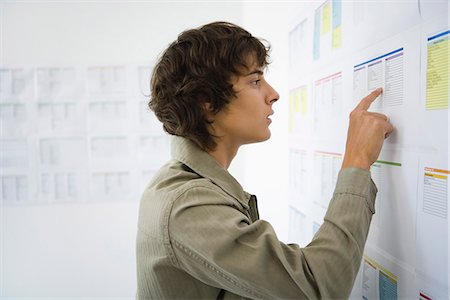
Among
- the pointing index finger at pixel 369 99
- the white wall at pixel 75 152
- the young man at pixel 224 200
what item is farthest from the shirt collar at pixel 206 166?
the white wall at pixel 75 152

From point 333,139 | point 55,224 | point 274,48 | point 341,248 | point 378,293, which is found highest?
point 274,48

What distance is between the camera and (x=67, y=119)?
214 cm

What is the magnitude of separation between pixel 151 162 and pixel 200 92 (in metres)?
1.44

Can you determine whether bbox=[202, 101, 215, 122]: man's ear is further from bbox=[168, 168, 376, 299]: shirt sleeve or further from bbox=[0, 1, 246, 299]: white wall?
bbox=[0, 1, 246, 299]: white wall

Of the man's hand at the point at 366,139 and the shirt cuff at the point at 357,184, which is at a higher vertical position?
the man's hand at the point at 366,139

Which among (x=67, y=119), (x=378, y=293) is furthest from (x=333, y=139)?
(x=67, y=119)

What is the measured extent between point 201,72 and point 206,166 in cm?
20

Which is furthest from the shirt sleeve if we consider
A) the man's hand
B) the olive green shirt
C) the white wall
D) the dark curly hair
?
the white wall

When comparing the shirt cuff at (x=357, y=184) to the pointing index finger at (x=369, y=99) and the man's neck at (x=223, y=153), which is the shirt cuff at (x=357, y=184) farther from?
the man's neck at (x=223, y=153)

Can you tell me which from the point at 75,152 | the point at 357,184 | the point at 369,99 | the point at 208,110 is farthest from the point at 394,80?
the point at 75,152

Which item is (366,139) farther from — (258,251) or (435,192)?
(258,251)

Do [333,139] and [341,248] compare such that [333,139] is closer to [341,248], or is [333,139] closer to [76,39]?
[341,248]

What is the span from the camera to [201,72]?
804 mm

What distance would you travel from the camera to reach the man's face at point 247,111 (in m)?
0.83
